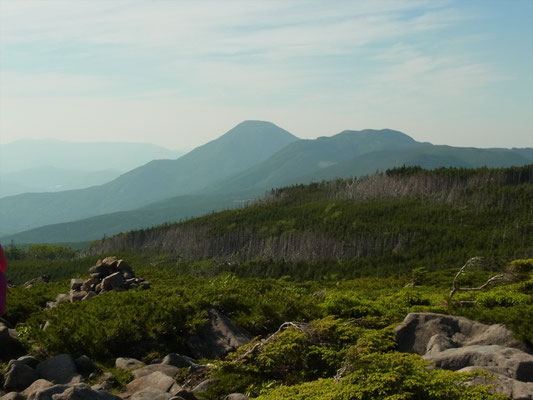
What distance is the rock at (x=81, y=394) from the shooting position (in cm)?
1074

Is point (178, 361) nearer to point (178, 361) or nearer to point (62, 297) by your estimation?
point (178, 361)

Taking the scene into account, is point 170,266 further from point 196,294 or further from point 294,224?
point 196,294

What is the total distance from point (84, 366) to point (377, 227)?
9897cm

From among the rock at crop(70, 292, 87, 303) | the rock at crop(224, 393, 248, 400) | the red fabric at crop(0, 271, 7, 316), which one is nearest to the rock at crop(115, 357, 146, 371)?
the rock at crop(224, 393, 248, 400)

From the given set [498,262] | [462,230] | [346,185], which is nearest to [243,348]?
[498,262]

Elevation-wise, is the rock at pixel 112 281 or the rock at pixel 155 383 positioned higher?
the rock at pixel 112 281

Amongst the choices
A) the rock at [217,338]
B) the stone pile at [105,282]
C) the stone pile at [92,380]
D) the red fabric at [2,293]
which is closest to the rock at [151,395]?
the stone pile at [92,380]

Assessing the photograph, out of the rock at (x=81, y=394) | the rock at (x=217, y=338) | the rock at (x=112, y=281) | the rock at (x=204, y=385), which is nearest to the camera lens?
the rock at (x=81, y=394)

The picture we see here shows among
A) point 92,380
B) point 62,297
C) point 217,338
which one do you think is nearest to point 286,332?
point 217,338

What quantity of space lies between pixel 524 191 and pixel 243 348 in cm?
12807

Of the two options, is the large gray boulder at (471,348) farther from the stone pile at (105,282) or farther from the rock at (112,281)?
the rock at (112,281)

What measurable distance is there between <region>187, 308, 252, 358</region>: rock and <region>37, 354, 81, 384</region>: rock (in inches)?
184

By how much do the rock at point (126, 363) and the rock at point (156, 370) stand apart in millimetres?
738

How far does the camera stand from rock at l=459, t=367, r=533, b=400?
412 inches
